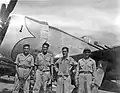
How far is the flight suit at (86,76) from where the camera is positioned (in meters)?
6.19

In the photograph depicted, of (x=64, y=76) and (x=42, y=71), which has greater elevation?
(x=42, y=71)

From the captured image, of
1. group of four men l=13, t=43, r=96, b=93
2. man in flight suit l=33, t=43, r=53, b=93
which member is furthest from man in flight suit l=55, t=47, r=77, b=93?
man in flight suit l=33, t=43, r=53, b=93

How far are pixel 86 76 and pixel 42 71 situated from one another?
1.19 m

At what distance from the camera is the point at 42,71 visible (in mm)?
6191

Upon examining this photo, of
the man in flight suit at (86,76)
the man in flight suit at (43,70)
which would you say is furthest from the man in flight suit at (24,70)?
the man in flight suit at (86,76)

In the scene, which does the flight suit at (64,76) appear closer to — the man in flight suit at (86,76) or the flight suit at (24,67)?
the man in flight suit at (86,76)

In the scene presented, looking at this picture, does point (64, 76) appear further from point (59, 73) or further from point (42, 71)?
point (42, 71)

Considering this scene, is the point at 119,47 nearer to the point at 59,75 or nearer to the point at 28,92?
the point at 59,75

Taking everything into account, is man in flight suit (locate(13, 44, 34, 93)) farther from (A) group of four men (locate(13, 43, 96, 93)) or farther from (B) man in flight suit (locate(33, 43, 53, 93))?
(B) man in flight suit (locate(33, 43, 53, 93))

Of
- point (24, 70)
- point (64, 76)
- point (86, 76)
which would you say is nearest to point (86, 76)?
point (86, 76)

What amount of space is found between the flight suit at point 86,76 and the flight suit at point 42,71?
0.81 m

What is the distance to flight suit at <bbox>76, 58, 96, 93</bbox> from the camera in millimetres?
6188

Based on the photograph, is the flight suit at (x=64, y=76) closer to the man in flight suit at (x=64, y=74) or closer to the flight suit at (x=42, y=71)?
the man in flight suit at (x=64, y=74)

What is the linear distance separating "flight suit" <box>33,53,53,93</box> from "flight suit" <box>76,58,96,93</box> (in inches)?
31.9
